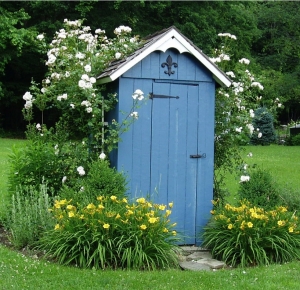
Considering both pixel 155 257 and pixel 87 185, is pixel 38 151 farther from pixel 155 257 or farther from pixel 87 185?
pixel 155 257

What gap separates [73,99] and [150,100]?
1000 millimetres

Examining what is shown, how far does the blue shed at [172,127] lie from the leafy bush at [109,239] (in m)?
1.02

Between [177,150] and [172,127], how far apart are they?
31 centimetres

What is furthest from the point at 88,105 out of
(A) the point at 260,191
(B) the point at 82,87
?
(A) the point at 260,191

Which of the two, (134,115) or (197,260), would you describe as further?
(134,115)

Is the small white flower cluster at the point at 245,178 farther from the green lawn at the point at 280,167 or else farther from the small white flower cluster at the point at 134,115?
the green lawn at the point at 280,167

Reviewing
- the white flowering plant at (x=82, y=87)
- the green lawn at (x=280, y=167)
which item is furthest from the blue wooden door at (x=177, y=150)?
the green lawn at (x=280, y=167)

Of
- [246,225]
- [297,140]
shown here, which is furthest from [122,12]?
[246,225]

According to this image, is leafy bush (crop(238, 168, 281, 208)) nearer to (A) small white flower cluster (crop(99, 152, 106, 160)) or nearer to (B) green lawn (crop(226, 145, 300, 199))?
(A) small white flower cluster (crop(99, 152, 106, 160))

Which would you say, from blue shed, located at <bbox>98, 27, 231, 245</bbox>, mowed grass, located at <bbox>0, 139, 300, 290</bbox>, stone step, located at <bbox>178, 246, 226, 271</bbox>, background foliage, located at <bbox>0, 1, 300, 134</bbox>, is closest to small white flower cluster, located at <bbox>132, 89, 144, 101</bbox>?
blue shed, located at <bbox>98, 27, 231, 245</bbox>

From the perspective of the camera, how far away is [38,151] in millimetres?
7113

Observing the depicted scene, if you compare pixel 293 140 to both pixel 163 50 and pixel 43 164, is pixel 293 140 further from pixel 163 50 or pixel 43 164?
pixel 43 164

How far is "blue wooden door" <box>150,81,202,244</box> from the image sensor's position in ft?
21.8

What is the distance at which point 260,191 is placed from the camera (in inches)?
267
